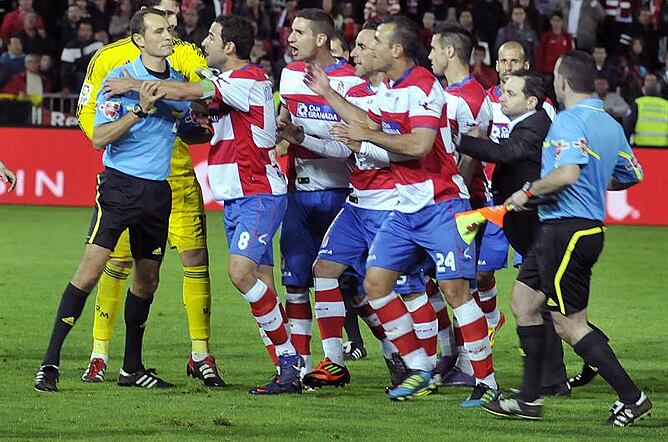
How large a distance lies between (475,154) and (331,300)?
4.71 ft

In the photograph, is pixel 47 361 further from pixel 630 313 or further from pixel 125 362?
pixel 630 313

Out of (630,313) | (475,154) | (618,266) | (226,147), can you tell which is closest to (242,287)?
(226,147)

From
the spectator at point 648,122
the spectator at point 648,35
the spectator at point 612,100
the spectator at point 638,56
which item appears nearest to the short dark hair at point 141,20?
the spectator at point 648,122

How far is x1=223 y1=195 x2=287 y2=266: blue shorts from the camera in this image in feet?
26.8

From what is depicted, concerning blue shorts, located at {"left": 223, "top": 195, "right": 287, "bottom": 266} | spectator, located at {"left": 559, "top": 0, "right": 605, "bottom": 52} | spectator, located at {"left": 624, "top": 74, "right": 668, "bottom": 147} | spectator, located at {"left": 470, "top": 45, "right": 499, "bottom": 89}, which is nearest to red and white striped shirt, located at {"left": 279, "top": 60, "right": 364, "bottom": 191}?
blue shorts, located at {"left": 223, "top": 195, "right": 287, "bottom": 266}

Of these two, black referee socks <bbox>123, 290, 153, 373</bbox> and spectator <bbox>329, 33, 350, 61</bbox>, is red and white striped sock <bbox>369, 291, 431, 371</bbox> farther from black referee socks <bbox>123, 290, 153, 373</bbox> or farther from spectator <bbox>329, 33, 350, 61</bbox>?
spectator <bbox>329, 33, 350, 61</bbox>

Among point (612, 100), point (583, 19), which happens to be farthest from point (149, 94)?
point (583, 19)

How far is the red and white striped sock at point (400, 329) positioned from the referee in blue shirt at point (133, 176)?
1391 millimetres

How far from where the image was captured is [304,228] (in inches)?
350

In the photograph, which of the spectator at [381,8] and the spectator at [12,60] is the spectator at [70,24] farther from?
the spectator at [381,8]

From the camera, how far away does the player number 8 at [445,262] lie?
26.0ft

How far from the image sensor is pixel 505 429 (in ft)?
23.9

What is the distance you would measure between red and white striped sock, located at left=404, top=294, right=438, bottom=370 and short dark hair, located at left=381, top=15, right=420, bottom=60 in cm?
148

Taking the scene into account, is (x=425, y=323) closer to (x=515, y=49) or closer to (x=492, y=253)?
(x=492, y=253)
